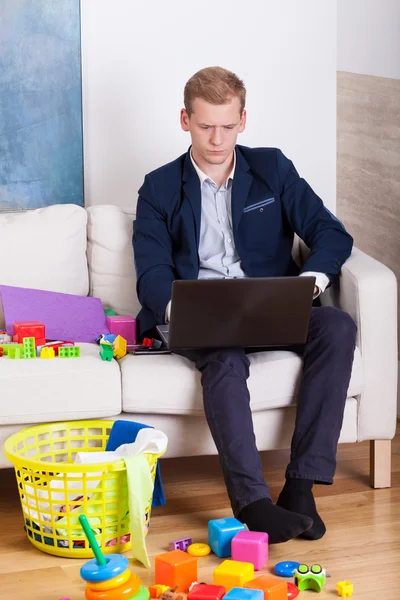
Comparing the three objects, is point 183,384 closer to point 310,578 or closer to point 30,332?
point 30,332

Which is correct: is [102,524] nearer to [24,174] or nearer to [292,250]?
[292,250]

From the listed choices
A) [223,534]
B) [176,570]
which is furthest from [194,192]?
[176,570]

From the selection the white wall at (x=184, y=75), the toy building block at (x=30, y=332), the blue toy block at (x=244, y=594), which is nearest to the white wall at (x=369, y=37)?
the white wall at (x=184, y=75)

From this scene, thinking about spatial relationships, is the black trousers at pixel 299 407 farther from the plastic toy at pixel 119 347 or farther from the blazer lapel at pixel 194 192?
the blazer lapel at pixel 194 192

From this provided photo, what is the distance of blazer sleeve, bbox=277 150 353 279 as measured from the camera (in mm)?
2371

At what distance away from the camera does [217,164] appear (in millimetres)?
2469

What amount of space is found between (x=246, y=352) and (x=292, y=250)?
1.88 feet

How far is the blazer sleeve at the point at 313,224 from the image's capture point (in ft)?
7.78

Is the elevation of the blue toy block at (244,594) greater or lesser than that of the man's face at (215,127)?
lesser

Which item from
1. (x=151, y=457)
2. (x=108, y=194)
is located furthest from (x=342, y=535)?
(x=108, y=194)

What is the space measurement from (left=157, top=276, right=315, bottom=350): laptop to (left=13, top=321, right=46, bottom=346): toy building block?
46 cm

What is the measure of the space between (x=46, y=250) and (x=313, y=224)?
79cm

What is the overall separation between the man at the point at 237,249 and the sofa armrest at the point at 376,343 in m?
0.10

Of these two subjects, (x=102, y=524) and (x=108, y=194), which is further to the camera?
(x=108, y=194)
